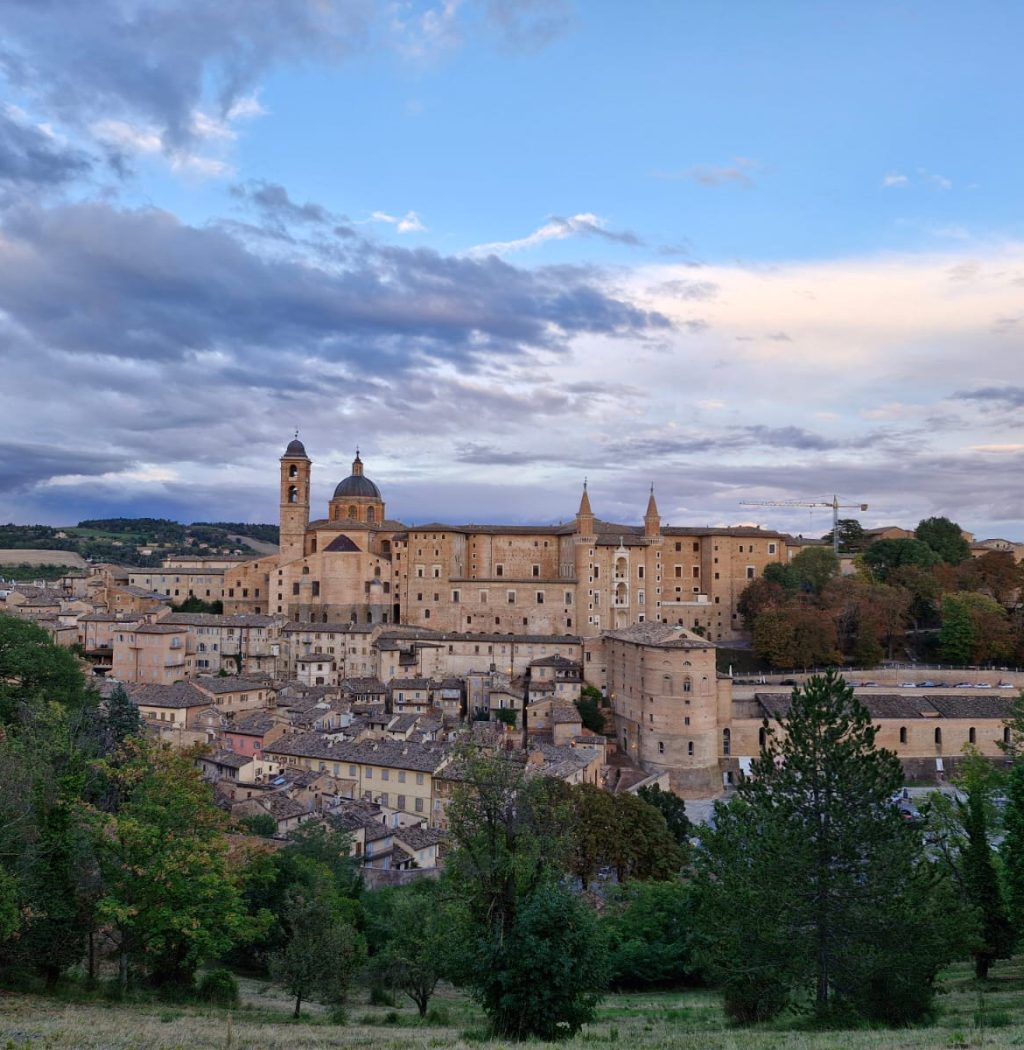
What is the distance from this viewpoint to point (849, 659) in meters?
59.6

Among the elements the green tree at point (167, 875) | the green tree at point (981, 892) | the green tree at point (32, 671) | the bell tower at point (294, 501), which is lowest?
the green tree at point (981, 892)

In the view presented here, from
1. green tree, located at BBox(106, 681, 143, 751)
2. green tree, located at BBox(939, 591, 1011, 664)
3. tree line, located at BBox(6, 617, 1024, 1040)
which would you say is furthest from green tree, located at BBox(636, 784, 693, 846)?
green tree, located at BBox(939, 591, 1011, 664)

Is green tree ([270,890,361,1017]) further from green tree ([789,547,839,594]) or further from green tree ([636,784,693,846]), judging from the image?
green tree ([789,547,839,594])

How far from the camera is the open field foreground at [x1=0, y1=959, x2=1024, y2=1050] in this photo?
11.0 m

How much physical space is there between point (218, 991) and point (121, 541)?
16487 centimetres

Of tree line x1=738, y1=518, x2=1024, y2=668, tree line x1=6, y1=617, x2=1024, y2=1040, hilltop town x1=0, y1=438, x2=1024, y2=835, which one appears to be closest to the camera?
tree line x1=6, y1=617, x2=1024, y2=1040

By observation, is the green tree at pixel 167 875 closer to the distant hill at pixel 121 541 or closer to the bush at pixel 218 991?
the bush at pixel 218 991

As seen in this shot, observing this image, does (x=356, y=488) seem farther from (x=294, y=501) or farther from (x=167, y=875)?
(x=167, y=875)

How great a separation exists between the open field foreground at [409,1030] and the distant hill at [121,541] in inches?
4311

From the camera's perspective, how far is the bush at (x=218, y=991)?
1669cm

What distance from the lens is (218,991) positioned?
55.8 feet

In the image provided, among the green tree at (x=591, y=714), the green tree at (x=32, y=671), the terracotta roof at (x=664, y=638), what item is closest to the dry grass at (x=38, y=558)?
the green tree at (x=591, y=714)

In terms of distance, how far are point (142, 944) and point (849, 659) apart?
52828 mm

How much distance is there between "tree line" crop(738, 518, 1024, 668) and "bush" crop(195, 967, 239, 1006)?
4605 cm
